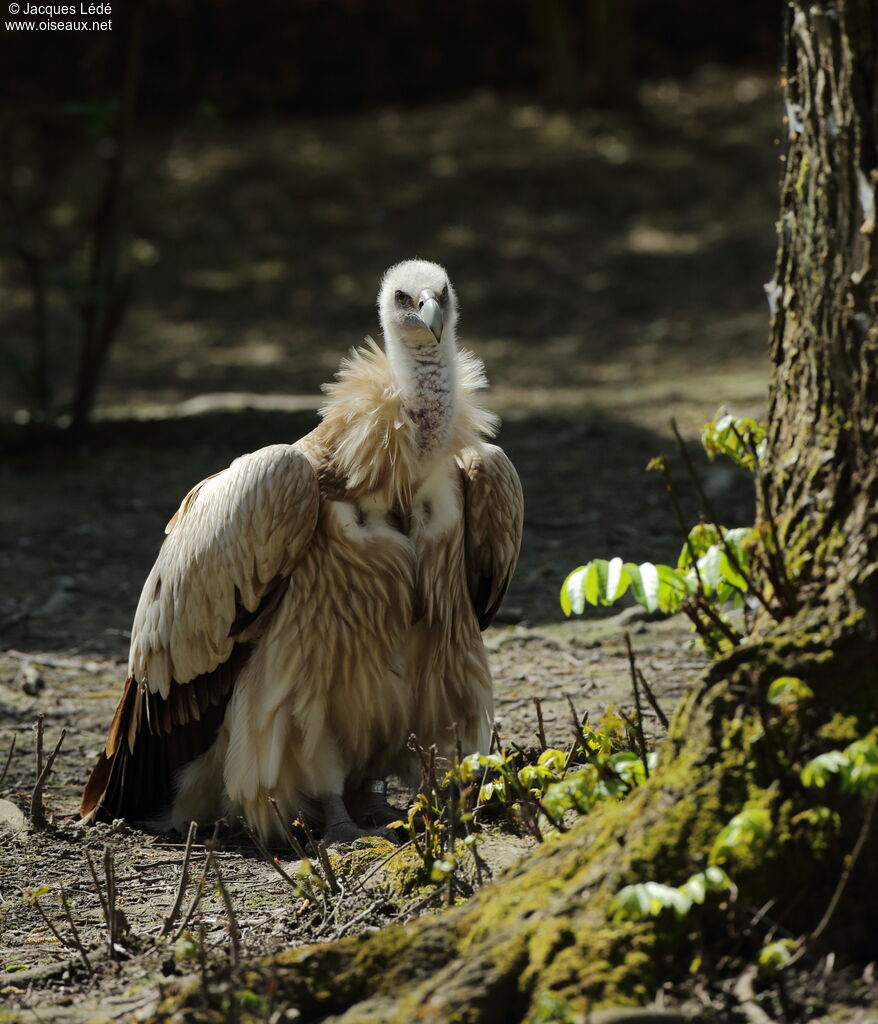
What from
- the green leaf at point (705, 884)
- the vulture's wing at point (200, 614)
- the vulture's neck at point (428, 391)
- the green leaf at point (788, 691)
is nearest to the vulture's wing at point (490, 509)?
the vulture's neck at point (428, 391)

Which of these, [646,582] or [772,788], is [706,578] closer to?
[646,582]

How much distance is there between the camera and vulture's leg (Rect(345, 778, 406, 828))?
438 cm

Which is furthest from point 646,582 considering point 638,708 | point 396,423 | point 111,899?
point 396,423

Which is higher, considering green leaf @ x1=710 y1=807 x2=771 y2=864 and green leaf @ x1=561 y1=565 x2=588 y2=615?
green leaf @ x1=561 y1=565 x2=588 y2=615

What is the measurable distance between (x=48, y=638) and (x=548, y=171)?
1172 cm

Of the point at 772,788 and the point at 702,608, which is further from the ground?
the point at 702,608

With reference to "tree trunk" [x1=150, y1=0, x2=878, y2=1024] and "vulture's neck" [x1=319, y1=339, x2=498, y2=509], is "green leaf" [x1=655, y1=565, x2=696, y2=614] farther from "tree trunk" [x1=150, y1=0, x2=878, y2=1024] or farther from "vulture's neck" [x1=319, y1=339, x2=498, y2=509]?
"vulture's neck" [x1=319, y1=339, x2=498, y2=509]

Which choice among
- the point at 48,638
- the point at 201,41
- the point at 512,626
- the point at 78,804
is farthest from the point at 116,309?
the point at 201,41

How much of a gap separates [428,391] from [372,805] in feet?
4.15

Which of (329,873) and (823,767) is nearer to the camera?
(823,767)

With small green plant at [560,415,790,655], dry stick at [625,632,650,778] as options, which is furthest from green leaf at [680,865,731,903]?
small green plant at [560,415,790,655]

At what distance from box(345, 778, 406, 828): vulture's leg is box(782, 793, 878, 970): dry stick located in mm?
2129

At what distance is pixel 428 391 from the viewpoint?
163 inches

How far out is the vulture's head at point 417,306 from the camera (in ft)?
13.5
